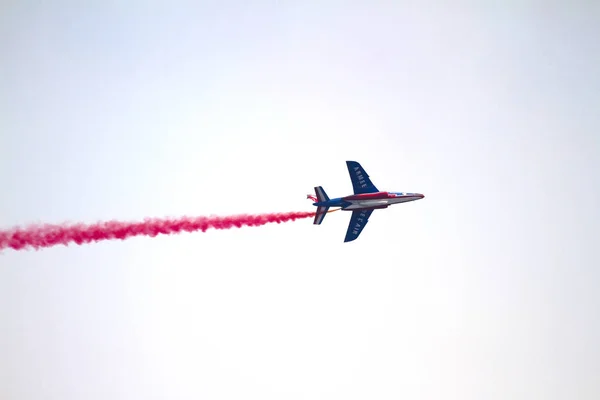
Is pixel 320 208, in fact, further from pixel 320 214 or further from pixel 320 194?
pixel 320 194

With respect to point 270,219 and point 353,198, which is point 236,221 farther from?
point 353,198

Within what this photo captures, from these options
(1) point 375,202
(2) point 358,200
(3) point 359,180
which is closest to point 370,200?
(1) point 375,202

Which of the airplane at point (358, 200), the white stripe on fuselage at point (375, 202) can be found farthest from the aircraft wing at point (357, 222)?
the white stripe on fuselage at point (375, 202)

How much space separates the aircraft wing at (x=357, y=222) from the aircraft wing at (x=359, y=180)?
2792 mm

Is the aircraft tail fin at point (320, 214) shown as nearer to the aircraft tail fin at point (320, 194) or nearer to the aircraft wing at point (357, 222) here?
the aircraft tail fin at point (320, 194)

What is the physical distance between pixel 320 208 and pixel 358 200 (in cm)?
460

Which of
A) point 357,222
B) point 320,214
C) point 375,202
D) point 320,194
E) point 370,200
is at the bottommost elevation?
point 357,222

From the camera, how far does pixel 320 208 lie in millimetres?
69375

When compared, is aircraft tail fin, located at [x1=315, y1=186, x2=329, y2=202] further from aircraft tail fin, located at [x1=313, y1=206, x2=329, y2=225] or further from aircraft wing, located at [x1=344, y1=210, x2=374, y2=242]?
aircraft wing, located at [x1=344, y1=210, x2=374, y2=242]


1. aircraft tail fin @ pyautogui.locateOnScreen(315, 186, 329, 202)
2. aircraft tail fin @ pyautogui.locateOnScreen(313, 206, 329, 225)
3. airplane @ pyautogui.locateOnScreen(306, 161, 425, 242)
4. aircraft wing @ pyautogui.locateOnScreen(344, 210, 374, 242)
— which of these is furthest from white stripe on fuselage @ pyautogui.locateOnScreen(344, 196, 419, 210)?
aircraft tail fin @ pyautogui.locateOnScreen(315, 186, 329, 202)

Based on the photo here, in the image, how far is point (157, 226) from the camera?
201 feet

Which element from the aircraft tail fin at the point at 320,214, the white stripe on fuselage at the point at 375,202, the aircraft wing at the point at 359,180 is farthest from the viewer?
the aircraft wing at the point at 359,180

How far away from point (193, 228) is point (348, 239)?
19572mm

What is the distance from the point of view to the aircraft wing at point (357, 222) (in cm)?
7244
